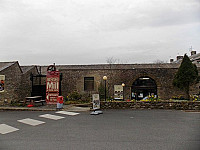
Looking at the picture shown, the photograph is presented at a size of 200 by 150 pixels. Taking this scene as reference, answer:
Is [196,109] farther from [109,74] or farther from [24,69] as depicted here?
[24,69]

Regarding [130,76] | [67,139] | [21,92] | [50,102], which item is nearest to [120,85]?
[130,76]

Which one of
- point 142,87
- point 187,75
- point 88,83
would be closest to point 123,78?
point 142,87

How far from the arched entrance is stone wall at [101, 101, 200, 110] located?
486 cm

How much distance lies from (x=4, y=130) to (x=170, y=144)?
6.34m

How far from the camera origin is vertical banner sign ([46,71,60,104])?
1459 cm

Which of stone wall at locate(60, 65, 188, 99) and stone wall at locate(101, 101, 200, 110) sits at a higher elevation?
stone wall at locate(60, 65, 188, 99)

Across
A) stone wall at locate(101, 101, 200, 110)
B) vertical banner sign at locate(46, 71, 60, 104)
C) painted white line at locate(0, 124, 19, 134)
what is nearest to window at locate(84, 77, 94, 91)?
vertical banner sign at locate(46, 71, 60, 104)

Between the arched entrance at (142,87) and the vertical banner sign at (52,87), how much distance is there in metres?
7.75

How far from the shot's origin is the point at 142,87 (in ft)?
57.6

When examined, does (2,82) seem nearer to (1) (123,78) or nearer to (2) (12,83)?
(2) (12,83)

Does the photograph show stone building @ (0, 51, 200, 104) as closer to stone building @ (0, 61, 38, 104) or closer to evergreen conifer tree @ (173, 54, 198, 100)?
stone building @ (0, 61, 38, 104)

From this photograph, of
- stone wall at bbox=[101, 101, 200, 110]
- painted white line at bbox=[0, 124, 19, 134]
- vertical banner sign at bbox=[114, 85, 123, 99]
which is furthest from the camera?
vertical banner sign at bbox=[114, 85, 123, 99]

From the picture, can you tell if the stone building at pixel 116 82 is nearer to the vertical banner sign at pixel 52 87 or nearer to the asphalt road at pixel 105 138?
the vertical banner sign at pixel 52 87

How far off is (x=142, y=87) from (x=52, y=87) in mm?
9081
